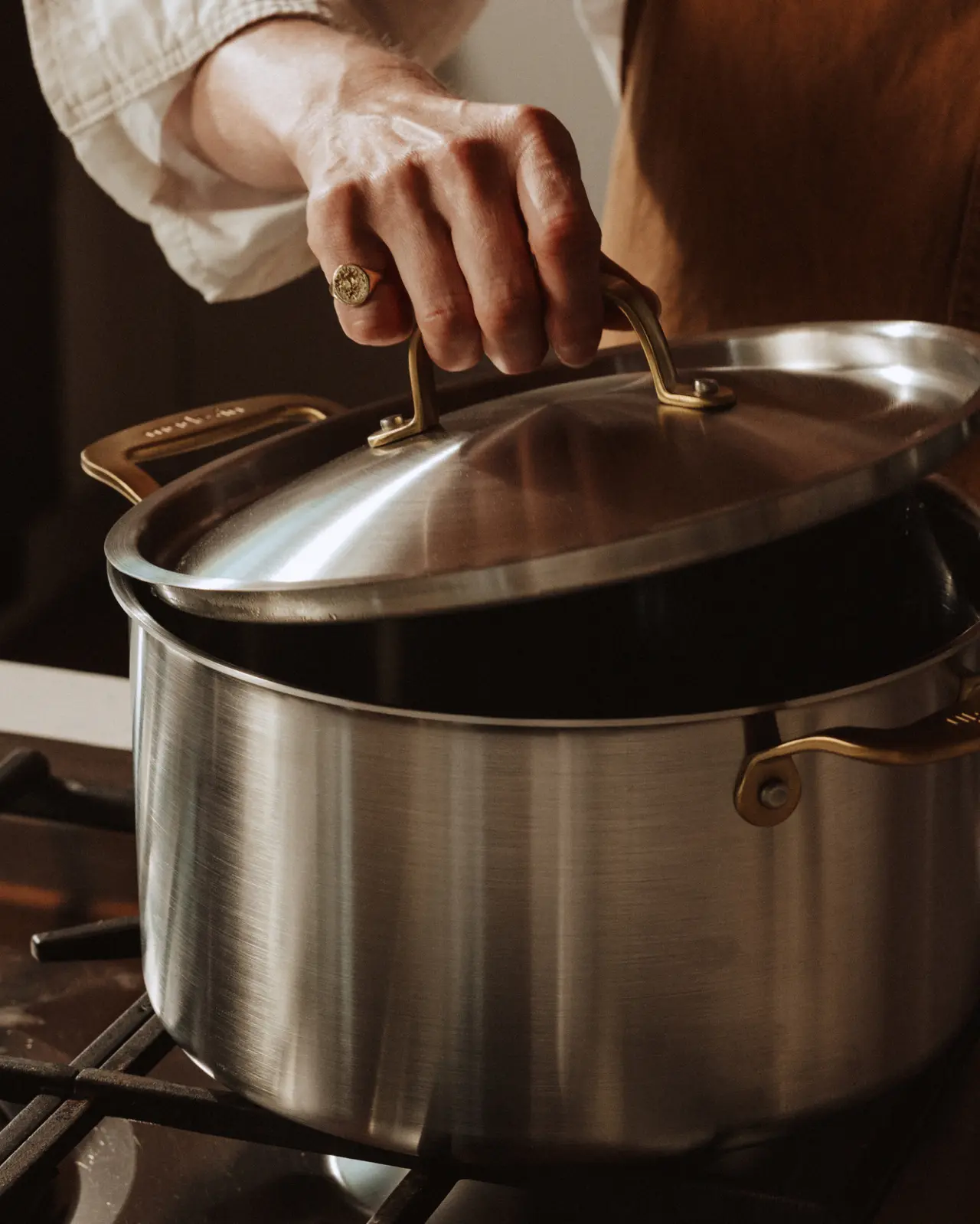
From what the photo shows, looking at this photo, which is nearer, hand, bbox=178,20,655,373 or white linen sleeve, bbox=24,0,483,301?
hand, bbox=178,20,655,373

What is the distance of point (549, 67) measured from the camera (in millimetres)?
1517

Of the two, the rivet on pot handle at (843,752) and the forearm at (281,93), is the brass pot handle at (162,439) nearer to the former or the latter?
the forearm at (281,93)

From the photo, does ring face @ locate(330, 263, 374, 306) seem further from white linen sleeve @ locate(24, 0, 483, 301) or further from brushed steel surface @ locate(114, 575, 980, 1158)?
white linen sleeve @ locate(24, 0, 483, 301)

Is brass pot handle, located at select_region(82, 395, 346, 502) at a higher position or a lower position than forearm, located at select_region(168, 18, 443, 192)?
lower

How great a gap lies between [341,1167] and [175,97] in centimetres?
54

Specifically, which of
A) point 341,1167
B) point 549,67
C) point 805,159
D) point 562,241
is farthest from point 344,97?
point 549,67

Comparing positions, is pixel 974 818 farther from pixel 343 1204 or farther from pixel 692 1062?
pixel 343 1204

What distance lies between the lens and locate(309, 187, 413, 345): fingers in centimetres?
49

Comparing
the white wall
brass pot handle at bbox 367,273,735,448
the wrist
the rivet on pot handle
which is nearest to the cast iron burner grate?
the rivet on pot handle

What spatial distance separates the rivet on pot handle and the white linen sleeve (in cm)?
46

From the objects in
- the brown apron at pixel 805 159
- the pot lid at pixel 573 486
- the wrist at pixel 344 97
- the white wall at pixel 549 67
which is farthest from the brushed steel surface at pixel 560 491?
the white wall at pixel 549 67

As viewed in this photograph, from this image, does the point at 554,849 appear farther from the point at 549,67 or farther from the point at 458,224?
the point at 549,67

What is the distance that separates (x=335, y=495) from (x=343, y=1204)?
0.21 meters

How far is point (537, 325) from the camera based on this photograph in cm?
46
